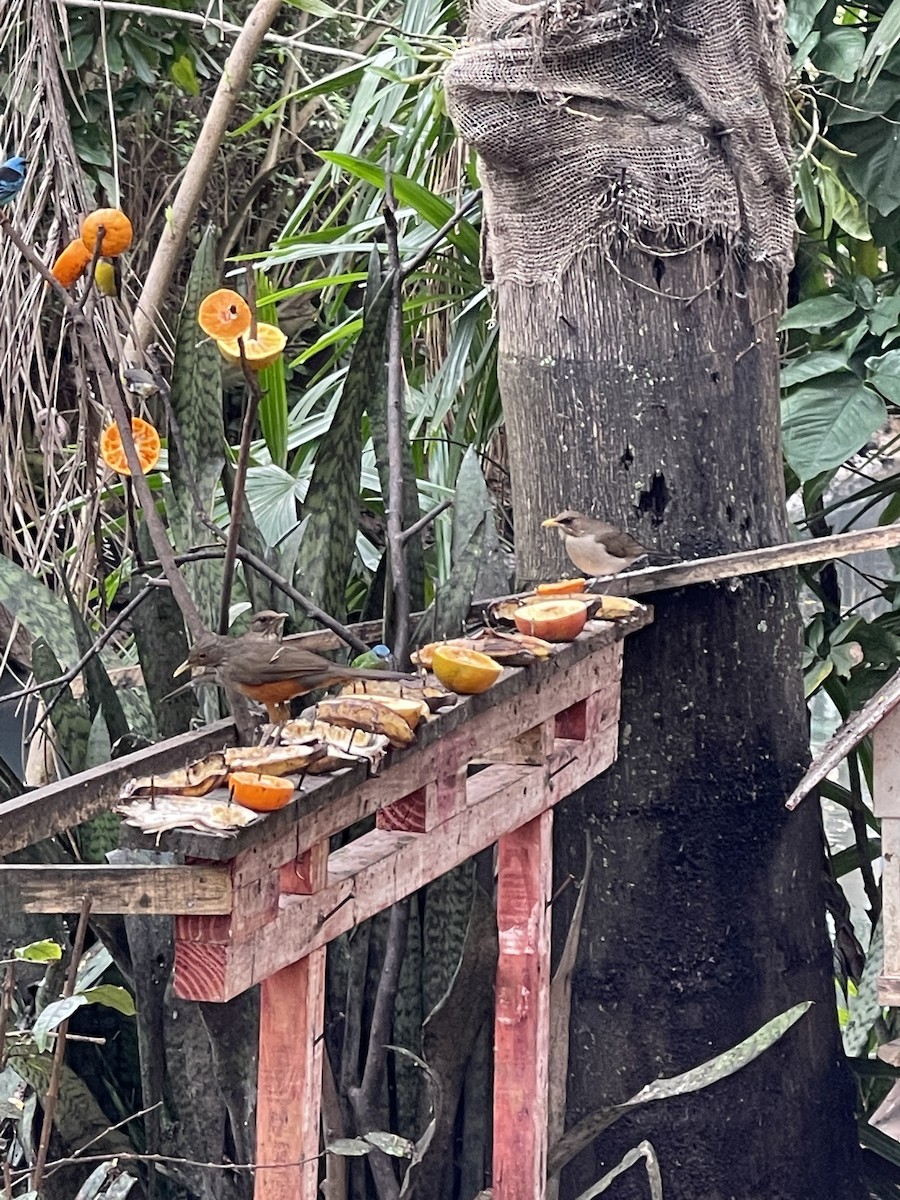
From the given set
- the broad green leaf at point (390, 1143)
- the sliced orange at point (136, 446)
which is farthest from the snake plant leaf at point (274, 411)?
the broad green leaf at point (390, 1143)

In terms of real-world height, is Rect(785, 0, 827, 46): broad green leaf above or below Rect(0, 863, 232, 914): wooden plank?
above

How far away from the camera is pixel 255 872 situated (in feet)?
3.59

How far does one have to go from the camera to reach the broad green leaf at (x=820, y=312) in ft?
8.58

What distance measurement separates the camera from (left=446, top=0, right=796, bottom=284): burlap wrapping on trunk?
6.47 ft

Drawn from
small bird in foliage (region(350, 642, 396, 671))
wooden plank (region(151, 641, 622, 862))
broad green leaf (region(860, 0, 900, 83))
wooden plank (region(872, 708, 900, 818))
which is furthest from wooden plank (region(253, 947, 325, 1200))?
broad green leaf (region(860, 0, 900, 83))

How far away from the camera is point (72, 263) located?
1.49 meters

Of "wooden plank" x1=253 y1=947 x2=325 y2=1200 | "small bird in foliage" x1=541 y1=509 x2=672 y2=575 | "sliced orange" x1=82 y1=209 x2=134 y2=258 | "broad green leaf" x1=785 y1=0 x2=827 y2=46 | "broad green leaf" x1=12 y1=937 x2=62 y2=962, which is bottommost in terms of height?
"wooden plank" x1=253 y1=947 x2=325 y2=1200

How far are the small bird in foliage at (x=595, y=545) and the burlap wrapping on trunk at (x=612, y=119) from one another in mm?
331

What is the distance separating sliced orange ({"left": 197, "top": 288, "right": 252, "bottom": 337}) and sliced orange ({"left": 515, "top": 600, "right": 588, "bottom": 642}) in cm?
44

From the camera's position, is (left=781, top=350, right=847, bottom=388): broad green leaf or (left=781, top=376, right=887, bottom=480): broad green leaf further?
(left=781, top=350, right=847, bottom=388): broad green leaf

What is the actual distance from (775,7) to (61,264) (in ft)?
3.79

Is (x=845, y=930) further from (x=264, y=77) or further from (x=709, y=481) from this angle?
(x=264, y=77)

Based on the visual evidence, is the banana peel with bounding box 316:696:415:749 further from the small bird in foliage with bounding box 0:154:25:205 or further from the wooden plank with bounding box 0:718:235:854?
the small bird in foliage with bounding box 0:154:25:205

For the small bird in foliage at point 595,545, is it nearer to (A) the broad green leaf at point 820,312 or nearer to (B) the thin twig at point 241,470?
(B) the thin twig at point 241,470
